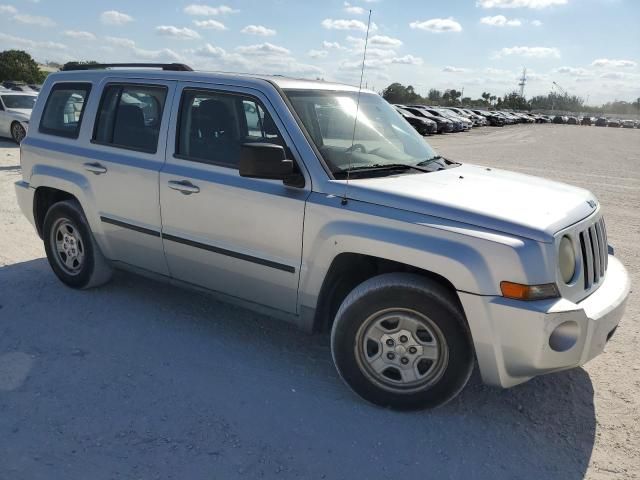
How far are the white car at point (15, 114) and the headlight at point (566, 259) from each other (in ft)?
49.0

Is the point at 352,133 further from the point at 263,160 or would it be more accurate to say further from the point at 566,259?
the point at 566,259

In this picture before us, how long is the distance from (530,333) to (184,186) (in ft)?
7.89

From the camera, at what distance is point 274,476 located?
2.69m

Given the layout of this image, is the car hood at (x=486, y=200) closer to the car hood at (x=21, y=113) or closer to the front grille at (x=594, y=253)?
the front grille at (x=594, y=253)

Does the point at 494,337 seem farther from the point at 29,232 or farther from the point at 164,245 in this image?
the point at 29,232

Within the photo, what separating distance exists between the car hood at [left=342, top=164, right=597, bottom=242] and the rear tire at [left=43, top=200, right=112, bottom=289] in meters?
2.57

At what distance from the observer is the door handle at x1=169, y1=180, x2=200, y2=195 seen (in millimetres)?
3820

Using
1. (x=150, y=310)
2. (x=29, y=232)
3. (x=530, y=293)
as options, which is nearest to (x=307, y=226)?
(x=530, y=293)

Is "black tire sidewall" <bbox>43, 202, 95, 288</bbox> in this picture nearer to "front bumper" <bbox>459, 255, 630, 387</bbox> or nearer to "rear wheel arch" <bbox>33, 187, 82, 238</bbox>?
"rear wheel arch" <bbox>33, 187, 82, 238</bbox>

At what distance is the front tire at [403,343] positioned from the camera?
120 inches

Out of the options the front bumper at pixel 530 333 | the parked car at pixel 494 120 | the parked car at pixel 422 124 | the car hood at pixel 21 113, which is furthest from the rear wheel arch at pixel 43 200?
the parked car at pixel 494 120

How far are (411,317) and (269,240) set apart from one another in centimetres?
102

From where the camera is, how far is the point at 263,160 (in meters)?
3.21

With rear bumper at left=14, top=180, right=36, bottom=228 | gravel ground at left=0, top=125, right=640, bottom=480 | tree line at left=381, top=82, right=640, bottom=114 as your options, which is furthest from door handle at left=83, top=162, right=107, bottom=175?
tree line at left=381, top=82, right=640, bottom=114
